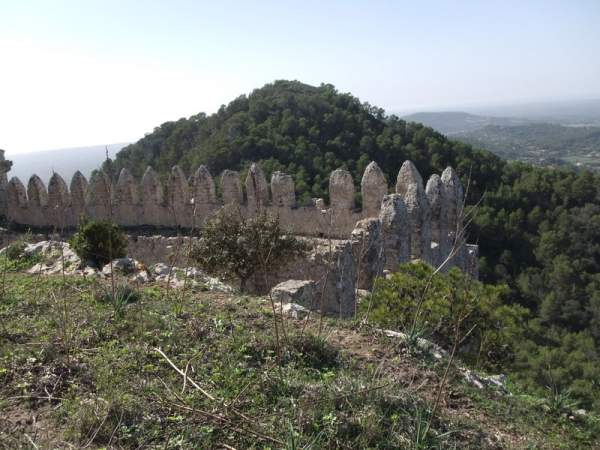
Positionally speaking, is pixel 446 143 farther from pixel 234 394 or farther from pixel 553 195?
pixel 234 394

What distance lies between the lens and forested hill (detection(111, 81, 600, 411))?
21.6 meters

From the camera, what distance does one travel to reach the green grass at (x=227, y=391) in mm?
3678

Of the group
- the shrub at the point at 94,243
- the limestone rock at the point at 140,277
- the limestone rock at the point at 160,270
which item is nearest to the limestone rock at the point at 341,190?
the limestone rock at the point at 160,270

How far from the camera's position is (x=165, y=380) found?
14.3 feet

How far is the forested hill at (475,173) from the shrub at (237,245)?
8331 mm

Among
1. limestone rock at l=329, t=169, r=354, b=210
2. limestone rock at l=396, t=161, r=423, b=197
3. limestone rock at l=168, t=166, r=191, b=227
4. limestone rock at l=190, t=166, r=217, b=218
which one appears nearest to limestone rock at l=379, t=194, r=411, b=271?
limestone rock at l=396, t=161, r=423, b=197

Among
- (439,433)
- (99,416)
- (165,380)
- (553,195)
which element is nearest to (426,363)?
(439,433)

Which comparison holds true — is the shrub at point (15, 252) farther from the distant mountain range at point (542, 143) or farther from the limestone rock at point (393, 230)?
the distant mountain range at point (542, 143)

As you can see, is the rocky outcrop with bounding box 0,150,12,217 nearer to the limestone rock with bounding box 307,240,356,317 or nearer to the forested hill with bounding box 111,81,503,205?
the forested hill with bounding box 111,81,503,205

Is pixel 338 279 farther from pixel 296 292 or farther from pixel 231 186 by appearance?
pixel 231 186

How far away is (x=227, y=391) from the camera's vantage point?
421 centimetres

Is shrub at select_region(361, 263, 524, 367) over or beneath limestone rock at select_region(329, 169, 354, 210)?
beneath

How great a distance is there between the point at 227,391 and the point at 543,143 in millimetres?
95068

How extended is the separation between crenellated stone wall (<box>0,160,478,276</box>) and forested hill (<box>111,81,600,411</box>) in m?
4.12
